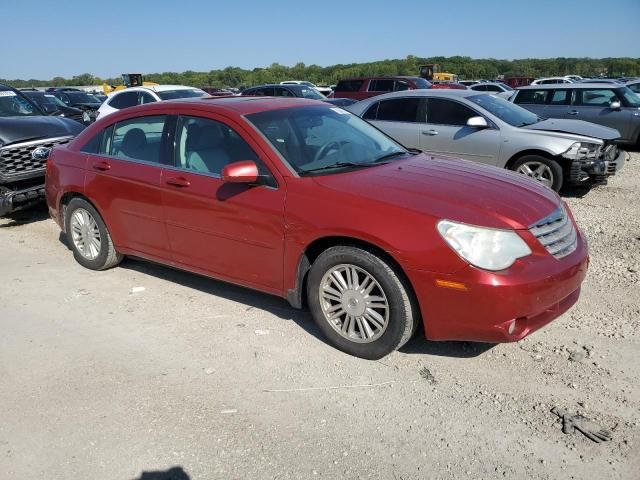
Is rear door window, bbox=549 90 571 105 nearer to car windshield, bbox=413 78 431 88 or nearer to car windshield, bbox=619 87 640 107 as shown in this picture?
car windshield, bbox=619 87 640 107

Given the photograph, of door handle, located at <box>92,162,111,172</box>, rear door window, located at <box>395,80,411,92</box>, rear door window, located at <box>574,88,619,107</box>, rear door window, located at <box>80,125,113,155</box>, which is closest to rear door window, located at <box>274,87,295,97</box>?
rear door window, located at <box>395,80,411,92</box>

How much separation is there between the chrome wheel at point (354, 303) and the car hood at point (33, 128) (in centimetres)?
567

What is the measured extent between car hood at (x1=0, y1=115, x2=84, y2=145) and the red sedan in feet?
9.50

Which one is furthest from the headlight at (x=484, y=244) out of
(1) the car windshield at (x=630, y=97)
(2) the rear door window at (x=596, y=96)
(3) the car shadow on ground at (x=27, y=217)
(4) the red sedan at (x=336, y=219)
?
(1) the car windshield at (x=630, y=97)

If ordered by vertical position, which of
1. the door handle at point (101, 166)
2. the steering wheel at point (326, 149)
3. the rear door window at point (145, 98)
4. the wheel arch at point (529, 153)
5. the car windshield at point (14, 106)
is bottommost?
the wheel arch at point (529, 153)

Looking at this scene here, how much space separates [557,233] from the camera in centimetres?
350

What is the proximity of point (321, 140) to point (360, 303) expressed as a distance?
55.9 inches

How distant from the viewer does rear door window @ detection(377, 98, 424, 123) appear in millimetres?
8938

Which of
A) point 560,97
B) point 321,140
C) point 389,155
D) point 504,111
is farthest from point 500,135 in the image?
point 560,97

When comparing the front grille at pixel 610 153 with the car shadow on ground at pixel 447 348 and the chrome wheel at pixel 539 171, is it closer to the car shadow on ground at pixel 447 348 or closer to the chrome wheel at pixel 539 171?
the chrome wheel at pixel 539 171

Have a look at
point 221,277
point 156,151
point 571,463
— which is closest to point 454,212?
point 571,463

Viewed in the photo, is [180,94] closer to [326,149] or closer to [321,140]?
[321,140]

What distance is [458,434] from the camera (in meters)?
2.90

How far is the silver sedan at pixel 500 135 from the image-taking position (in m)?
7.76
